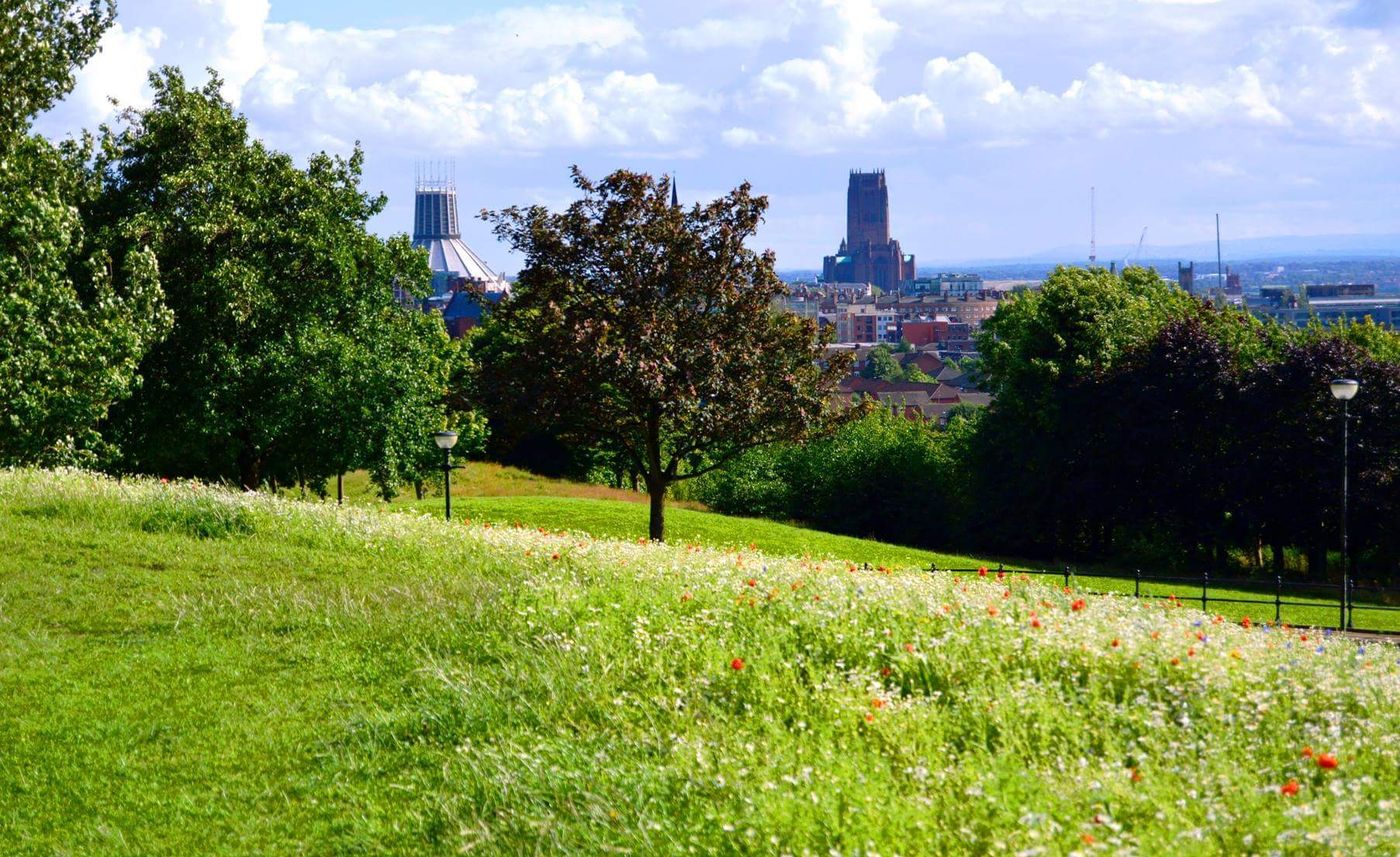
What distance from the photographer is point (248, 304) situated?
3344 cm

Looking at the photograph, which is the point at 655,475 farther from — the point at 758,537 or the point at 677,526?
the point at 677,526

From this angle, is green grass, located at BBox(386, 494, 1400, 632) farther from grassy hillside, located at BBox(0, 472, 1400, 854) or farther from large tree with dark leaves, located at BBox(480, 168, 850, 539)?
grassy hillside, located at BBox(0, 472, 1400, 854)

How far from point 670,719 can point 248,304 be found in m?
27.8

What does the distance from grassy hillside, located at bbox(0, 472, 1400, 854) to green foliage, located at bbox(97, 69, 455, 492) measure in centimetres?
2065

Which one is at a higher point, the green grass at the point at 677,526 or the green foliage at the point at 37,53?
the green foliage at the point at 37,53

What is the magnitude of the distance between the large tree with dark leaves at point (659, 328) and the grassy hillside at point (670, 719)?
48.2 feet

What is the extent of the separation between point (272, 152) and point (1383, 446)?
34.9 meters

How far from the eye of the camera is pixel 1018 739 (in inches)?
305

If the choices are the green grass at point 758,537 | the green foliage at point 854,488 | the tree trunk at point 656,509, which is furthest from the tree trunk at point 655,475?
the green foliage at point 854,488

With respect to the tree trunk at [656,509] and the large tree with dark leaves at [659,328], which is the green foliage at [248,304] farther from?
the tree trunk at [656,509]

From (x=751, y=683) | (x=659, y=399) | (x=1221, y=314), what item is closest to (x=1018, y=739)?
(x=751, y=683)

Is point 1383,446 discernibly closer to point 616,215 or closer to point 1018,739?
point 616,215

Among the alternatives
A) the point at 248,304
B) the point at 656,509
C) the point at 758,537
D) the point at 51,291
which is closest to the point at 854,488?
the point at 758,537

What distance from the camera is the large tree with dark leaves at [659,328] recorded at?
28.0 metres
